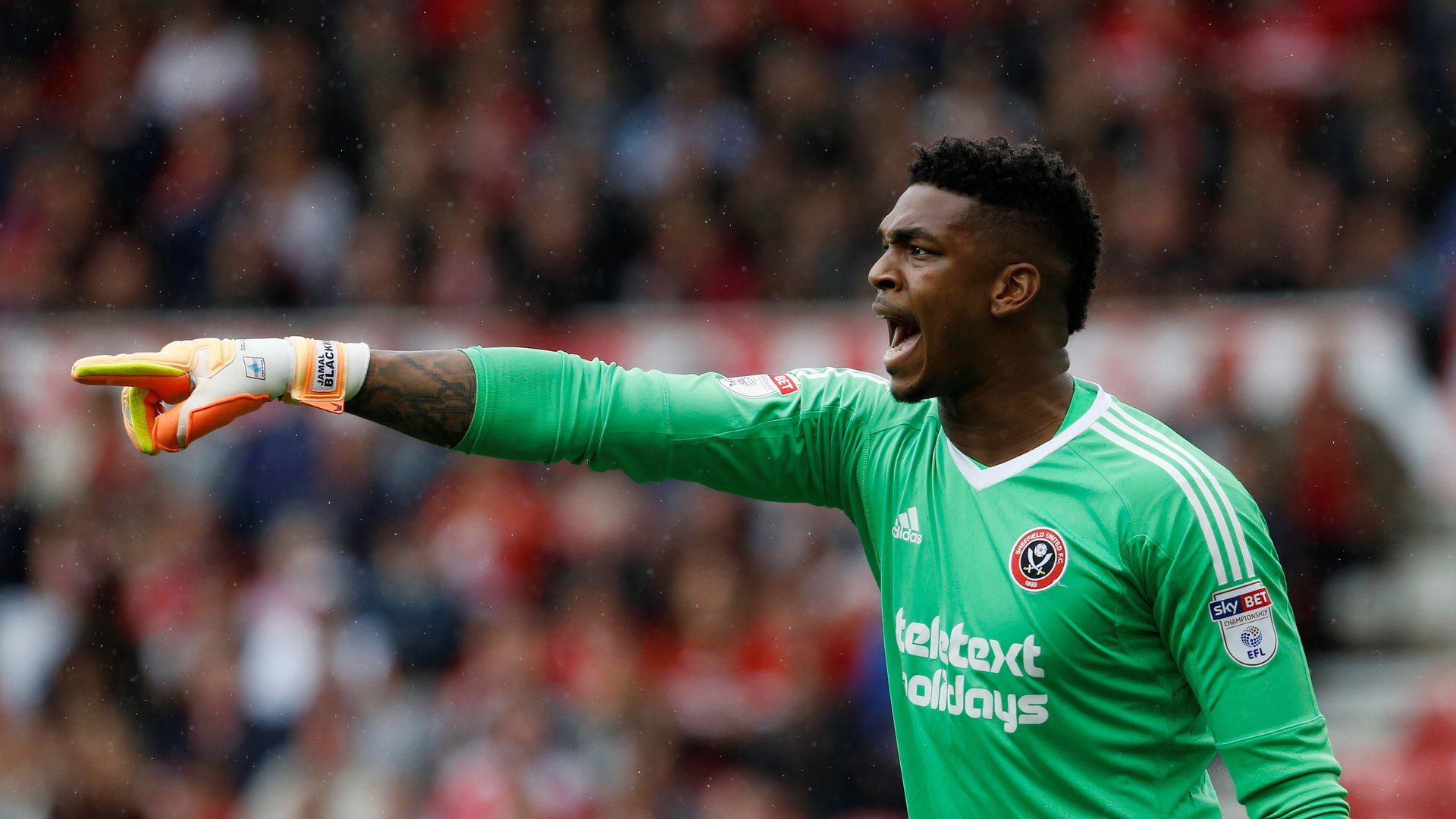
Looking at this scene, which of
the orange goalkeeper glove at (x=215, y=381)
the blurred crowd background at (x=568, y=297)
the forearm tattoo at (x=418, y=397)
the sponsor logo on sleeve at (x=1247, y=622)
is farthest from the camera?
the blurred crowd background at (x=568, y=297)

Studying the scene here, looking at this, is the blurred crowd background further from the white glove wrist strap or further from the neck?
the white glove wrist strap

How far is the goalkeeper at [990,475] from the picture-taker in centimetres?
285

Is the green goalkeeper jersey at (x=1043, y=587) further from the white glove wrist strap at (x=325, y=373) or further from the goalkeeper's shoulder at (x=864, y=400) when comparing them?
the white glove wrist strap at (x=325, y=373)

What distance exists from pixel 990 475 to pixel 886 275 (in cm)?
45

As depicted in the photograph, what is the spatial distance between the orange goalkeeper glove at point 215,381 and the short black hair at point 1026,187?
121 cm

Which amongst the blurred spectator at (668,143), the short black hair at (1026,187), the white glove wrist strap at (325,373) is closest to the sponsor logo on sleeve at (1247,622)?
the short black hair at (1026,187)

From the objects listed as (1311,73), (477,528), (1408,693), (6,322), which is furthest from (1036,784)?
(6,322)

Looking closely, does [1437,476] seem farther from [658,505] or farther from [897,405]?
→ [897,405]

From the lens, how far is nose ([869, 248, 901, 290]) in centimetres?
320

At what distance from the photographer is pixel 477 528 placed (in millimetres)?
8797

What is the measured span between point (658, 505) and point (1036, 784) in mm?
5806

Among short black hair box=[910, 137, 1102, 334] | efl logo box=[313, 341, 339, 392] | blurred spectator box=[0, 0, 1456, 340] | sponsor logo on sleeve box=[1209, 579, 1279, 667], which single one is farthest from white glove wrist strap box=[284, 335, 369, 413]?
blurred spectator box=[0, 0, 1456, 340]

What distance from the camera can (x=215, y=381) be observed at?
2994 millimetres

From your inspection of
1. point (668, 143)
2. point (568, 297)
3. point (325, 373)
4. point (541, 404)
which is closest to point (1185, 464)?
point (541, 404)
